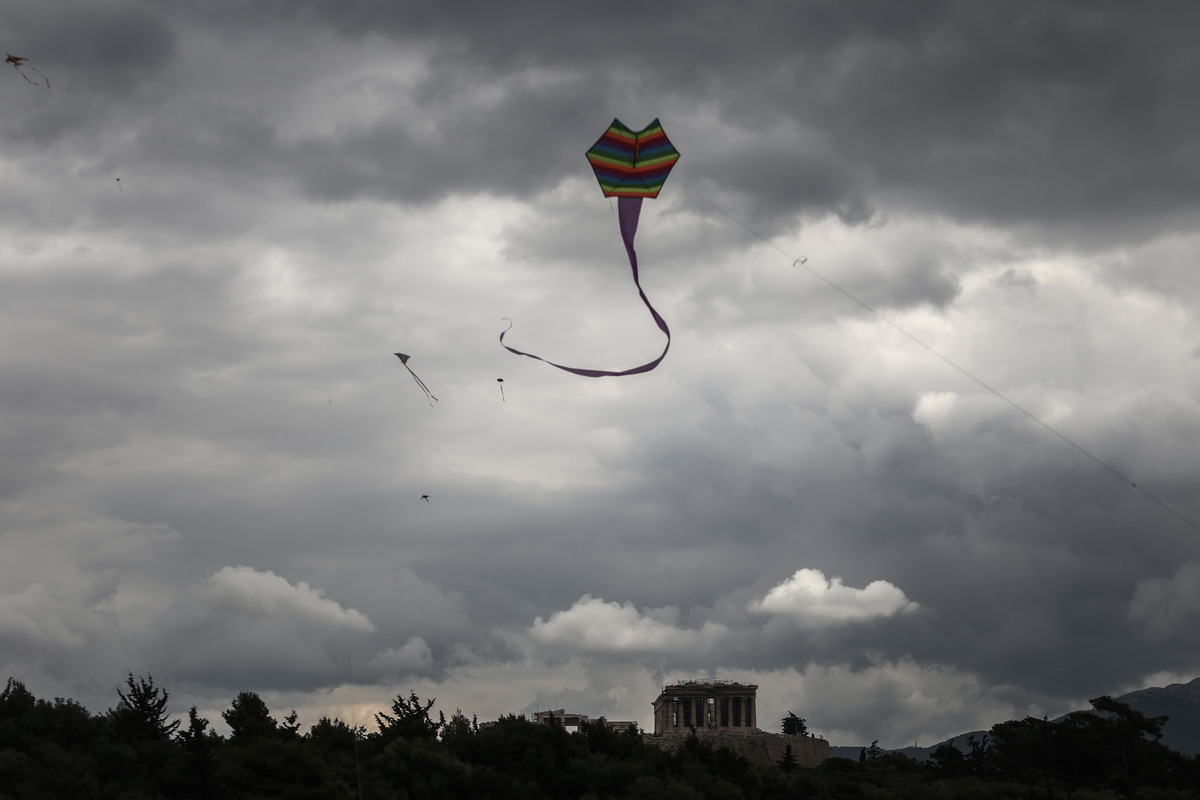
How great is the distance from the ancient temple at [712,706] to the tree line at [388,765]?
69.8 meters

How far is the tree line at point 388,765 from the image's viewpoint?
60312mm

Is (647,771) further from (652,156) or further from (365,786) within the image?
(652,156)

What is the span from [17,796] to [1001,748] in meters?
90.1

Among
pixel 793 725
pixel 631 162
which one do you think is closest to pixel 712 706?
pixel 793 725

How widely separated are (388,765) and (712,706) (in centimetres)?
9913

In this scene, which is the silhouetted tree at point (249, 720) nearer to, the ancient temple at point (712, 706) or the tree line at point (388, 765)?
the tree line at point (388, 765)

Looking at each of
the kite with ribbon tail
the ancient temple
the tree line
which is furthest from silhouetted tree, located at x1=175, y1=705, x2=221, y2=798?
the ancient temple

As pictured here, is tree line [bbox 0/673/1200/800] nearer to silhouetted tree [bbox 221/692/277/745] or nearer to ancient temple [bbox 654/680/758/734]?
silhouetted tree [bbox 221/692/277/745]

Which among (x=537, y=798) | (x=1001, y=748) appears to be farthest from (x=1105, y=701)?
(x=537, y=798)

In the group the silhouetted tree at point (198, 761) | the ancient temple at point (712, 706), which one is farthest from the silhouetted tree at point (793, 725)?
the silhouetted tree at point (198, 761)

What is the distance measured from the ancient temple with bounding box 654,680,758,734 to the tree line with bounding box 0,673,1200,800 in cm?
6983

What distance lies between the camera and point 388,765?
6844 cm

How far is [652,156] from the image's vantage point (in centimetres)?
3216

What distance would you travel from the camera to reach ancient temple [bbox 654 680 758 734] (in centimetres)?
16038
